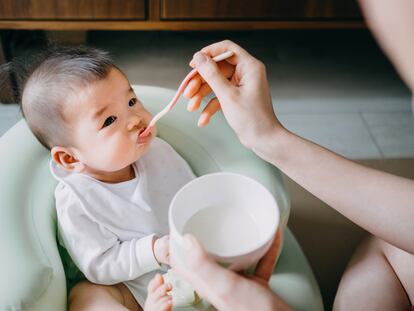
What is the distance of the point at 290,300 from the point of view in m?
0.91

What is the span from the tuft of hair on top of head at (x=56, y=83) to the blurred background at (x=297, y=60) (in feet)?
→ 1.24

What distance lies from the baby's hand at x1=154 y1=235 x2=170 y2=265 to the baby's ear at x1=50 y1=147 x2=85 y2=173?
21cm

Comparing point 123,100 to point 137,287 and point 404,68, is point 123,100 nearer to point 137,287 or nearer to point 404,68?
point 137,287

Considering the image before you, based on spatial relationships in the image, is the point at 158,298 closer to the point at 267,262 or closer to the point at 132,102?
the point at 267,262

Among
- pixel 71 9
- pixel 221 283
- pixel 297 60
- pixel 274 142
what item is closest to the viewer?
pixel 221 283

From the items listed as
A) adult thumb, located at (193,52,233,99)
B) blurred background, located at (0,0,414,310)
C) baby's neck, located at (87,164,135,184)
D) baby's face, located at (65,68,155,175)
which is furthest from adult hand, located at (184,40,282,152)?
blurred background, located at (0,0,414,310)

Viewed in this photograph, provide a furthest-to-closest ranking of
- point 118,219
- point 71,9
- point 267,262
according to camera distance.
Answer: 1. point 71,9
2. point 118,219
3. point 267,262

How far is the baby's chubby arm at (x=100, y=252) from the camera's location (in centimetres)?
89

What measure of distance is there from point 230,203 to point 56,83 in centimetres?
37

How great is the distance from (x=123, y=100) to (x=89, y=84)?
7 centimetres

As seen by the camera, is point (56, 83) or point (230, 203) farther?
point (56, 83)

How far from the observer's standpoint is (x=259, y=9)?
1.62m

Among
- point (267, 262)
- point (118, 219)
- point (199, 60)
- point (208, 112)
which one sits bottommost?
point (118, 219)

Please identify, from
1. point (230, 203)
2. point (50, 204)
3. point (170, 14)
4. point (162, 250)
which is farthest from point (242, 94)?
point (170, 14)
